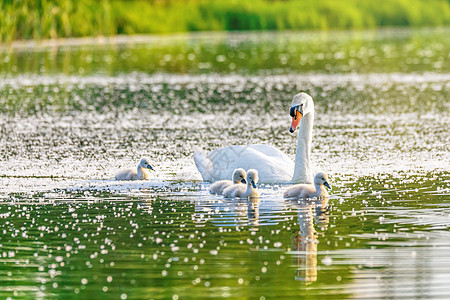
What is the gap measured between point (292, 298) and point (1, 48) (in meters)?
41.6

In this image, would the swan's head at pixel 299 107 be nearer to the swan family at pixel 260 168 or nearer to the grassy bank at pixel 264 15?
the swan family at pixel 260 168

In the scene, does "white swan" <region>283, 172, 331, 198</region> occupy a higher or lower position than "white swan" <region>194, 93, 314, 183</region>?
lower

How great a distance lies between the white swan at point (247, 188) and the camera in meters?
12.1

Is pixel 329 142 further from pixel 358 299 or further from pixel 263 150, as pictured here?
pixel 358 299

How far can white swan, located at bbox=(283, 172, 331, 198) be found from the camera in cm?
1205

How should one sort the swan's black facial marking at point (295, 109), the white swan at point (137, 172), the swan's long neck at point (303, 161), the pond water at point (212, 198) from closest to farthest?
the pond water at point (212, 198) < the swan's long neck at point (303, 161) < the swan's black facial marking at point (295, 109) < the white swan at point (137, 172)

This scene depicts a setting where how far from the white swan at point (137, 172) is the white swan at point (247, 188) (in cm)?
173

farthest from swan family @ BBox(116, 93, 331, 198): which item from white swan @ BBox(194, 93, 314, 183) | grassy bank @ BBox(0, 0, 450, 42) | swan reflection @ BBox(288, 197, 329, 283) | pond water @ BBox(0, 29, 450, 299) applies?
grassy bank @ BBox(0, 0, 450, 42)

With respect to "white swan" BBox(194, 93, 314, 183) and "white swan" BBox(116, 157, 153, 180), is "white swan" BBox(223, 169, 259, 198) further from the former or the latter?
"white swan" BBox(116, 157, 153, 180)

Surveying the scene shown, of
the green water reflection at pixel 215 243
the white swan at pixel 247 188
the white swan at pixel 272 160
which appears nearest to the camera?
the green water reflection at pixel 215 243

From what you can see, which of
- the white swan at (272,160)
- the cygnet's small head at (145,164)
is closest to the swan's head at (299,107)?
the white swan at (272,160)

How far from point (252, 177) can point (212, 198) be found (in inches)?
22.1

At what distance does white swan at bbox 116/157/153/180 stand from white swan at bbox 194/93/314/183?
74 centimetres

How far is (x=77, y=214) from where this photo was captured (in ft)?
36.9
